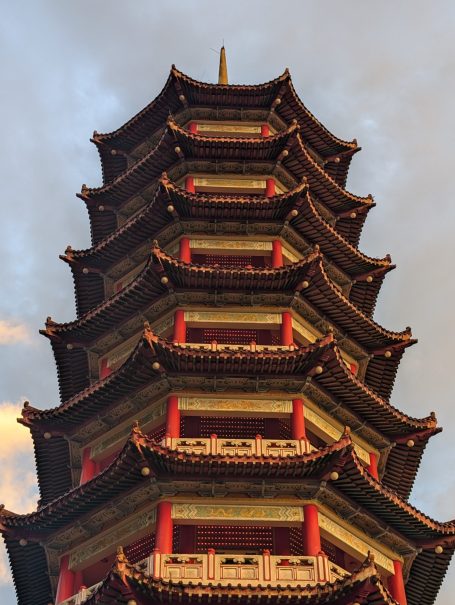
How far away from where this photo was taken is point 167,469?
22047 millimetres

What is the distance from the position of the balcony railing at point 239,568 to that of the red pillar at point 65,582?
12.5 feet

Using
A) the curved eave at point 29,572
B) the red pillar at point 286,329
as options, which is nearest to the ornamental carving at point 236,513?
the curved eave at point 29,572

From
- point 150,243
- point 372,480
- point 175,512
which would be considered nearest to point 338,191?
point 150,243

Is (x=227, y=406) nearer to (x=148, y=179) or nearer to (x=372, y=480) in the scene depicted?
(x=372, y=480)

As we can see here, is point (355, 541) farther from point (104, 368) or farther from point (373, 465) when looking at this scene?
point (104, 368)

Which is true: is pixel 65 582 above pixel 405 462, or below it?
below

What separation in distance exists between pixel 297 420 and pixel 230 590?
6.33 metres

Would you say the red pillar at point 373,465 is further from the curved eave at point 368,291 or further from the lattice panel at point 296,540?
the curved eave at point 368,291

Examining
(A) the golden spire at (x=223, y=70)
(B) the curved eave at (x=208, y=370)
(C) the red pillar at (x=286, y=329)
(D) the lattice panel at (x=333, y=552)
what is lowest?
(D) the lattice panel at (x=333, y=552)

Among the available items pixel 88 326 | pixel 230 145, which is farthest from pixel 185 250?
pixel 230 145

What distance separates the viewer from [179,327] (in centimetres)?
2692

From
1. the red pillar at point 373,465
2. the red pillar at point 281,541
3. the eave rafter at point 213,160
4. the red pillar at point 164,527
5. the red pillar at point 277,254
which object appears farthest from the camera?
the eave rafter at point 213,160

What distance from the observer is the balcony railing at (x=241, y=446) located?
2280 centimetres

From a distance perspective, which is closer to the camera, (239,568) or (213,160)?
(239,568)
